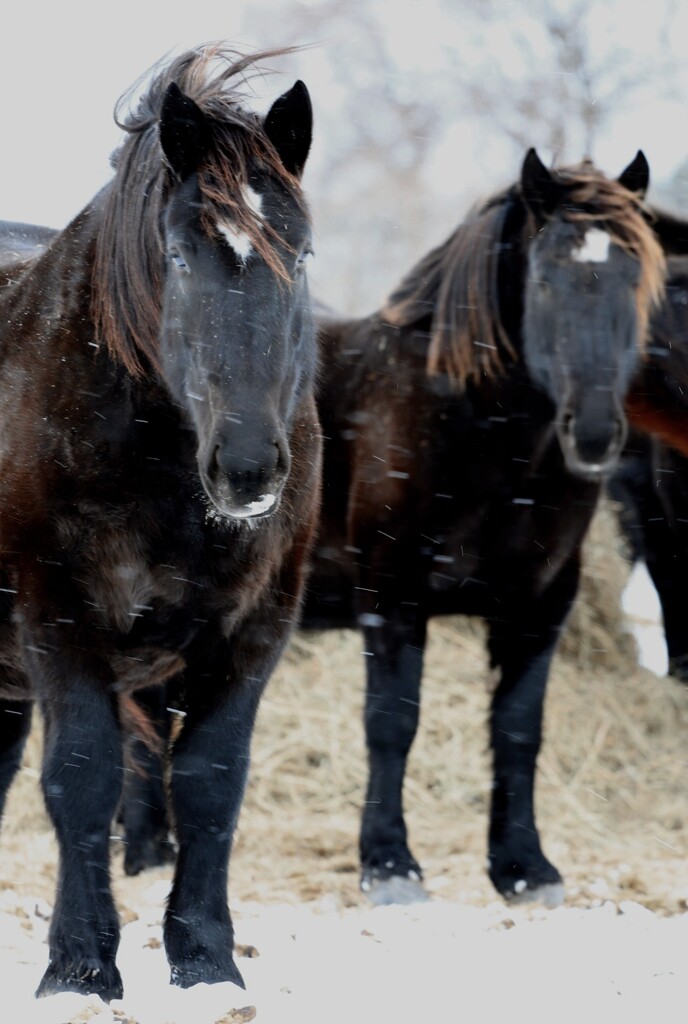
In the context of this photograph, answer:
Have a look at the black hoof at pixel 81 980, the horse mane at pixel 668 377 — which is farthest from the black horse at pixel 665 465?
the black hoof at pixel 81 980

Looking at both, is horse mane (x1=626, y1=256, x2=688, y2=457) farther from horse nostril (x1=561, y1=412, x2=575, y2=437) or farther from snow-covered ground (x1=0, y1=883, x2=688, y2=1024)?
snow-covered ground (x1=0, y1=883, x2=688, y2=1024)

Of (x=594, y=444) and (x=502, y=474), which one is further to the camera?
(x=502, y=474)

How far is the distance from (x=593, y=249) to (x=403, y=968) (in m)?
2.95

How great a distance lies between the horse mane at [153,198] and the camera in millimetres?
2836

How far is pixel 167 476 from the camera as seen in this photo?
9.82 ft

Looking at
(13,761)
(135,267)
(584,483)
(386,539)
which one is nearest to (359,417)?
(386,539)

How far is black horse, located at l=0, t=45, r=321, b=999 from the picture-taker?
9.13 ft

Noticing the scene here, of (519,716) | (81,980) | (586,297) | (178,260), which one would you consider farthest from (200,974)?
(586,297)

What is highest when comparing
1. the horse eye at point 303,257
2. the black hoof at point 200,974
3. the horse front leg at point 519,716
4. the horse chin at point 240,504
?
the horse eye at point 303,257

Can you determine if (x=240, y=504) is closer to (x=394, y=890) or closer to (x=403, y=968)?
(x=403, y=968)

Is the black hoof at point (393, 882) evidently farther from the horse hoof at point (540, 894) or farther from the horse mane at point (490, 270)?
the horse mane at point (490, 270)

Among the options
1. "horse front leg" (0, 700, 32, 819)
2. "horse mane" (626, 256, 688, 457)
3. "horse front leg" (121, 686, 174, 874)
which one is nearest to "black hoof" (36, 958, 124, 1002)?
"horse front leg" (0, 700, 32, 819)

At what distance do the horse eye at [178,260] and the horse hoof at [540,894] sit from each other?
9.75 ft

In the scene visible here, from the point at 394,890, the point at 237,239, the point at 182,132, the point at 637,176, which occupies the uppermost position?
the point at 182,132
